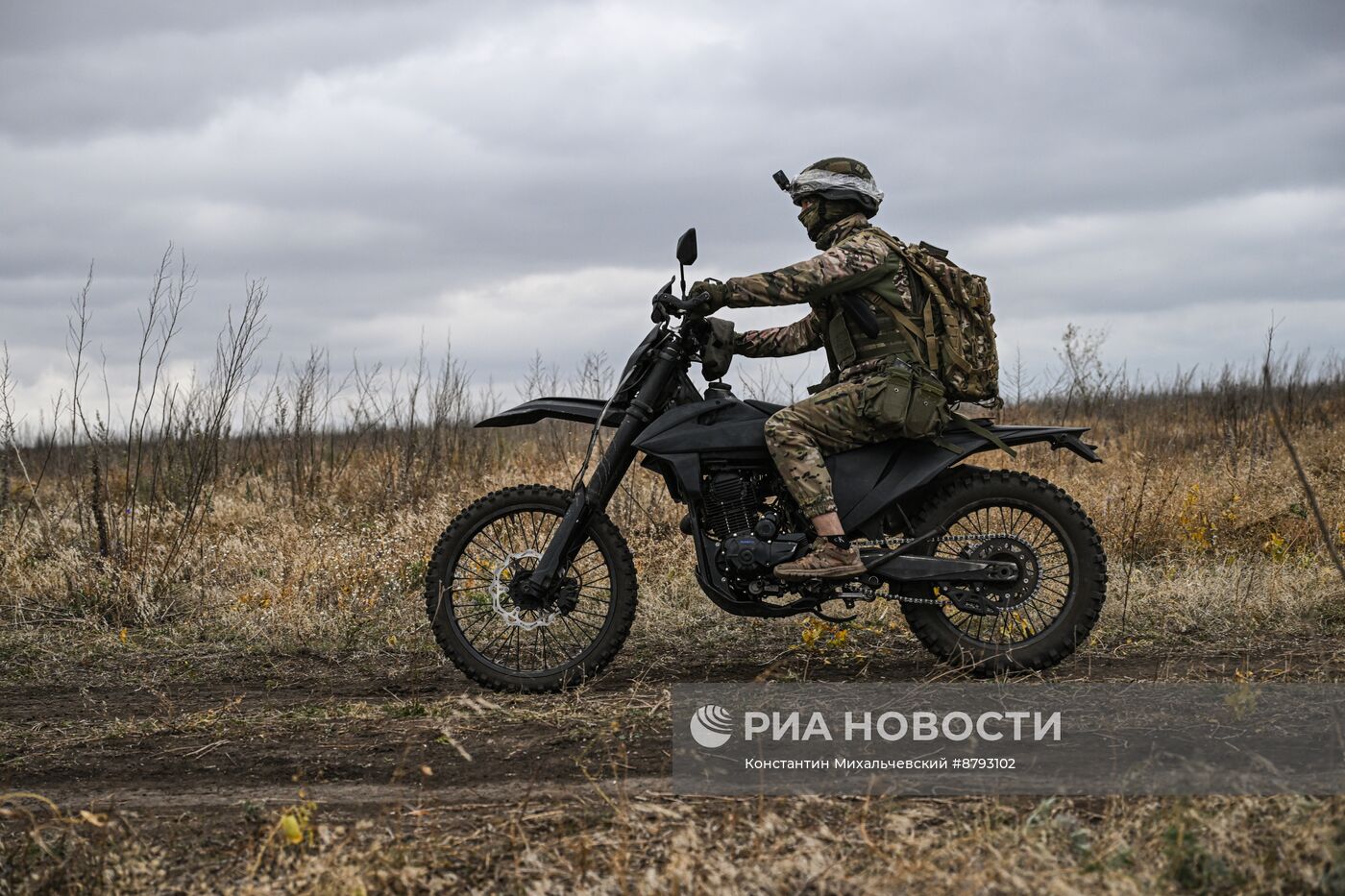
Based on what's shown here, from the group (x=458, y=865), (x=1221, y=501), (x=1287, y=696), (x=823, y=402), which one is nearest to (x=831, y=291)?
(x=823, y=402)

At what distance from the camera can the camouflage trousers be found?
496 cm

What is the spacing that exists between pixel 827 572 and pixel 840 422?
Answer: 25.4 inches

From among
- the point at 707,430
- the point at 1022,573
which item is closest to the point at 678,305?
the point at 707,430

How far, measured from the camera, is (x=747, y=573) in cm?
505

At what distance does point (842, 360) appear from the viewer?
5.28m

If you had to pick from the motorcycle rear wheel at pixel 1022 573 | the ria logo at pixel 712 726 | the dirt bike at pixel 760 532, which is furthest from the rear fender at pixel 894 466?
the ria logo at pixel 712 726

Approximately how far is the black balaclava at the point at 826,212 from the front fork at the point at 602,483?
822 mm

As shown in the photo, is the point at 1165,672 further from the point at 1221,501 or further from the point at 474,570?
the point at 1221,501

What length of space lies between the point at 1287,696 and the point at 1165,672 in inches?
25.1

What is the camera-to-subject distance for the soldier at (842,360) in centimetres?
496

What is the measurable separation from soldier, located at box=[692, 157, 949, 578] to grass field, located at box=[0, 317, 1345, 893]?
0.94m

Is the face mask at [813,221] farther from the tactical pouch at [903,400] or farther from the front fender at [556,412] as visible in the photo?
the front fender at [556,412]

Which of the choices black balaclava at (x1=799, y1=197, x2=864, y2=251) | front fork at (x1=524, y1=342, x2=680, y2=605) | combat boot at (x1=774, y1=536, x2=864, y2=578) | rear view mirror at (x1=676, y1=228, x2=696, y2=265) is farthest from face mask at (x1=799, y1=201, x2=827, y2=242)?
combat boot at (x1=774, y1=536, x2=864, y2=578)

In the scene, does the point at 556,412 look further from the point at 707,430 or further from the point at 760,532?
the point at 760,532
